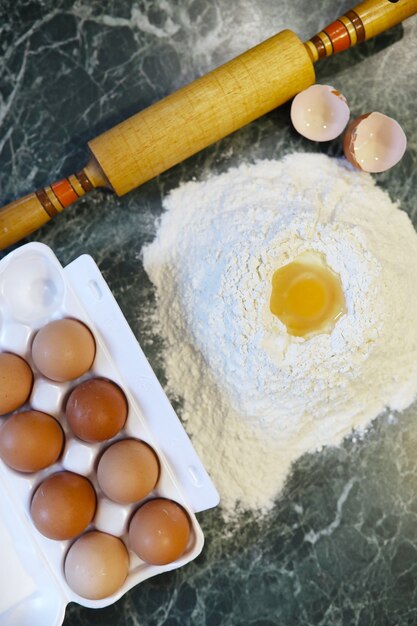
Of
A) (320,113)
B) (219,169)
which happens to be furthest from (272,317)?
(320,113)

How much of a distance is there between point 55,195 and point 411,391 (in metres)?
0.89

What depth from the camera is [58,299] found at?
1.27 meters

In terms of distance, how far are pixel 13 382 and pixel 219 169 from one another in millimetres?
656

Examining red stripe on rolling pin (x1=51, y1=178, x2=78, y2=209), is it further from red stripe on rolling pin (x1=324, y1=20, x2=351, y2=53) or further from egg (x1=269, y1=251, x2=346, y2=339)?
red stripe on rolling pin (x1=324, y1=20, x2=351, y2=53)

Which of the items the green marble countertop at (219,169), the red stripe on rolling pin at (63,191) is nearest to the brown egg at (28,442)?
the green marble countertop at (219,169)

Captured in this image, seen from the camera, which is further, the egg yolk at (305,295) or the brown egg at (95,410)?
the egg yolk at (305,295)

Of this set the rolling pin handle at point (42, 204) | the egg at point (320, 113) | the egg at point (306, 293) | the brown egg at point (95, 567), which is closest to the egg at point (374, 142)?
the egg at point (320, 113)

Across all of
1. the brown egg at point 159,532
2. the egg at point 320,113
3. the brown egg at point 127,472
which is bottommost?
the brown egg at point 159,532

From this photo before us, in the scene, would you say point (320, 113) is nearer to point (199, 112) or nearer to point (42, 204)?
point (199, 112)

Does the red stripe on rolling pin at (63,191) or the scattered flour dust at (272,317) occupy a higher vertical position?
the red stripe on rolling pin at (63,191)

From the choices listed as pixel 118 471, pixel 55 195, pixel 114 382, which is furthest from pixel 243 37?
pixel 118 471

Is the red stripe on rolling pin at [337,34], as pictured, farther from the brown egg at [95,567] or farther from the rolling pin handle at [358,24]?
the brown egg at [95,567]

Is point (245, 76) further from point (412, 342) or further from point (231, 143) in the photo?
point (412, 342)

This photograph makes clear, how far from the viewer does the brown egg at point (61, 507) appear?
1.18 metres
